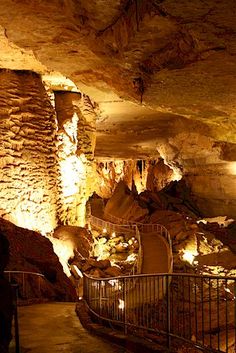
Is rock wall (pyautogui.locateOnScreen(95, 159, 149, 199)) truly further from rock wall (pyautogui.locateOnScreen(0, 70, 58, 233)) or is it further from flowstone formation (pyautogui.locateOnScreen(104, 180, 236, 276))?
rock wall (pyautogui.locateOnScreen(0, 70, 58, 233))

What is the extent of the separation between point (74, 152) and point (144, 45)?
11324 mm

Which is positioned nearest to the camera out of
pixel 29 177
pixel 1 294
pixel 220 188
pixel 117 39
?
pixel 1 294

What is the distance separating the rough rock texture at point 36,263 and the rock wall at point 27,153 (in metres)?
0.94

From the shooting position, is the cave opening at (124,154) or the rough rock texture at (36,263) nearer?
the cave opening at (124,154)

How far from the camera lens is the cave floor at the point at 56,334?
6.51 metres

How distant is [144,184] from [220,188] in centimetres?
1195

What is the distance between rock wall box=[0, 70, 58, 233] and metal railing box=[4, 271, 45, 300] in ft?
10.0

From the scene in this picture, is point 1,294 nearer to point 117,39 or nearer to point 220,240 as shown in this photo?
point 117,39

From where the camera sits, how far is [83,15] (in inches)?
287

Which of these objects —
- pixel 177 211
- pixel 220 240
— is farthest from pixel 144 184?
pixel 220 240

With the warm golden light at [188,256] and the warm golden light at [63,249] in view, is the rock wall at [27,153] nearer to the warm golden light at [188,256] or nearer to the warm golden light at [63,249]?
the warm golden light at [63,249]

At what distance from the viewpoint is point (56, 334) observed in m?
7.55

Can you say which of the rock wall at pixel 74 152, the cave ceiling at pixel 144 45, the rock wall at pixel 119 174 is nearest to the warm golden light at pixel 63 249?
the rock wall at pixel 74 152

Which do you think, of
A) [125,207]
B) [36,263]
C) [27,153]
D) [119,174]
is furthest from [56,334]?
[119,174]
